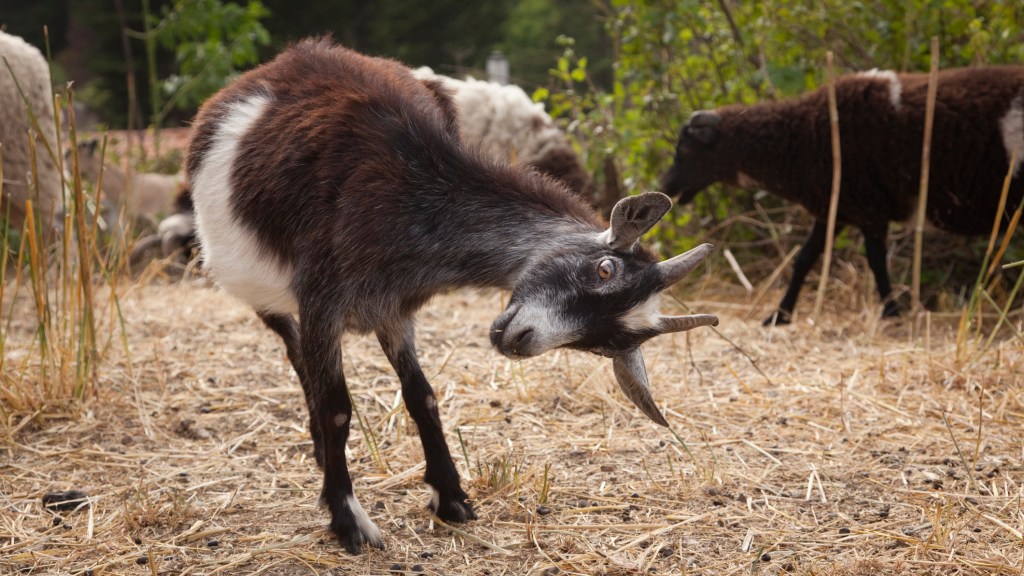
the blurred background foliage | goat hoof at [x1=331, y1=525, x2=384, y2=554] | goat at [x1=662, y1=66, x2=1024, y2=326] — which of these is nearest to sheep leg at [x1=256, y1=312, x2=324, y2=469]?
goat hoof at [x1=331, y1=525, x2=384, y2=554]

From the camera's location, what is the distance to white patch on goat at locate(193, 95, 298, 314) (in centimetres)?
352

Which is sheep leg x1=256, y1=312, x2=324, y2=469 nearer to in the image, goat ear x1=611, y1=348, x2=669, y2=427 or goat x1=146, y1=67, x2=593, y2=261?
goat ear x1=611, y1=348, x2=669, y2=427

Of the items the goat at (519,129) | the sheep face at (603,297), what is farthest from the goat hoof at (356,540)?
the goat at (519,129)

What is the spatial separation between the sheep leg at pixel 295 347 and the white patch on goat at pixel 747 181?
135 inches

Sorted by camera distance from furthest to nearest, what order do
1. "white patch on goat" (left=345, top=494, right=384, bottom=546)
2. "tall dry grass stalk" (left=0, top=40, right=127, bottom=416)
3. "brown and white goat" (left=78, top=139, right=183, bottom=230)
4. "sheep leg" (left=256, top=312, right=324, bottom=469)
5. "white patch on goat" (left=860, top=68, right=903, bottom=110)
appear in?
"brown and white goat" (left=78, top=139, right=183, bottom=230), "white patch on goat" (left=860, top=68, right=903, bottom=110), "tall dry grass stalk" (left=0, top=40, right=127, bottom=416), "sheep leg" (left=256, top=312, right=324, bottom=469), "white patch on goat" (left=345, top=494, right=384, bottom=546)

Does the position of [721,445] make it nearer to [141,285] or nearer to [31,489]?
[31,489]

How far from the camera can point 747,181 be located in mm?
6543

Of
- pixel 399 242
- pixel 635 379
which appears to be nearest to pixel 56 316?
pixel 399 242

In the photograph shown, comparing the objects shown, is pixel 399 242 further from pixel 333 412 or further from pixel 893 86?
pixel 893 86

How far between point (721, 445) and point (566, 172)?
4.35 meters

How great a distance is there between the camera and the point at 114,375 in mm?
4965

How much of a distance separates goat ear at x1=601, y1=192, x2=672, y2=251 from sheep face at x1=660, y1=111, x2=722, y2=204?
361cm

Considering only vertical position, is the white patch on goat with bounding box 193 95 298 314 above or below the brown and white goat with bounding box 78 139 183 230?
above

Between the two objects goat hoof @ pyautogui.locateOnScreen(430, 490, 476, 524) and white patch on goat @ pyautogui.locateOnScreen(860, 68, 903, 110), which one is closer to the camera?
goat hoof @ pyautogui.locateOnScreen(430, 490, 476, 524)
